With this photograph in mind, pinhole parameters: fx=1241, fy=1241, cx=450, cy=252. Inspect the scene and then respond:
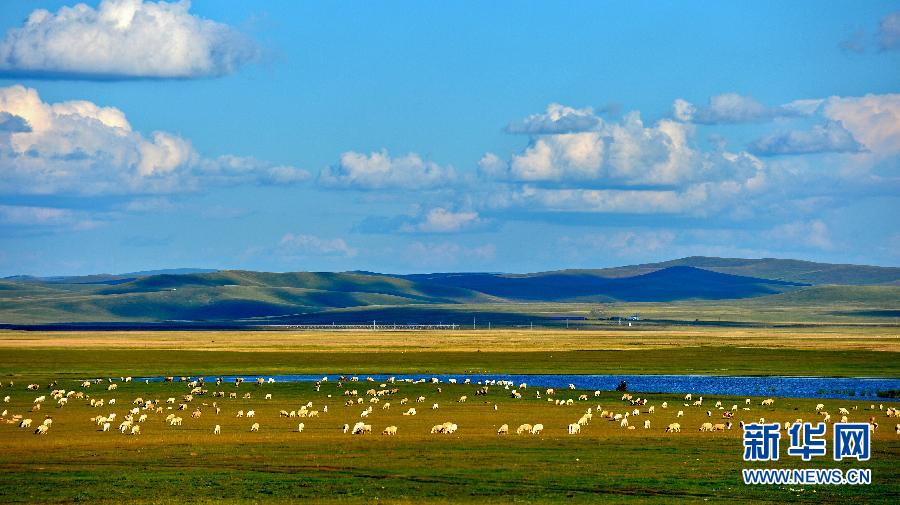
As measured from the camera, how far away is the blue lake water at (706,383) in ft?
220

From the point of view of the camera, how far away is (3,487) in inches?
1240

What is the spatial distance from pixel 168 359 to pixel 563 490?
234 ft

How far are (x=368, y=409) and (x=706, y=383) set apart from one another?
2967 centimetres

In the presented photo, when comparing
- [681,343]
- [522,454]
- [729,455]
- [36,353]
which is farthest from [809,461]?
[681,343]

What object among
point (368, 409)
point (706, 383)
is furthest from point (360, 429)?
point (706, 383)

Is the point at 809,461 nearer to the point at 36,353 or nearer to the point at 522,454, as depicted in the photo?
the point at 522,454

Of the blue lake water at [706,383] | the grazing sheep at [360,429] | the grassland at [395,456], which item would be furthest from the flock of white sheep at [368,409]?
the blue lake water at [706,383]

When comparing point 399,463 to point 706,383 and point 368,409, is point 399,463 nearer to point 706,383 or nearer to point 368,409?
point 368,409

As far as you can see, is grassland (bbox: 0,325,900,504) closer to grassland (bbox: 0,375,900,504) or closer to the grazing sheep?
grassland (bbox: 0,375,900,504)

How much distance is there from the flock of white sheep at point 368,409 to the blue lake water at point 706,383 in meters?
5.76

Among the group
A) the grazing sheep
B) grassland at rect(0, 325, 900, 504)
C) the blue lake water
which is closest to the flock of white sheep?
the grazing sheep

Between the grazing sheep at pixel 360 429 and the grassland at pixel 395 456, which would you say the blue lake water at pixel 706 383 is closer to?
the grassland at pixel 395 456

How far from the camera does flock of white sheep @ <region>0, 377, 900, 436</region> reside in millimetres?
44938

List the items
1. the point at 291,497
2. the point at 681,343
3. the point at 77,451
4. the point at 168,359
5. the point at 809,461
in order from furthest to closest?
the point at 681,343 → the point at 168,359 → the point at 77,451 → the point at 809,461 → the point at 291,497
